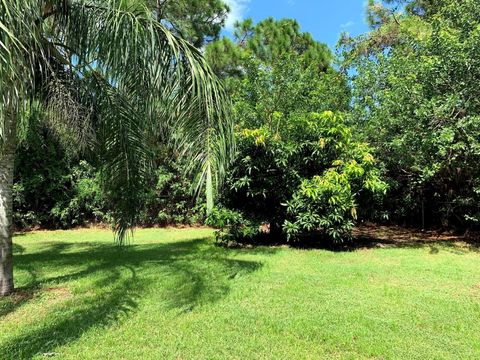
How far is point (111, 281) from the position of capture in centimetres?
565

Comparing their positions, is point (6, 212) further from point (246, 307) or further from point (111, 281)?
point (246, 307)

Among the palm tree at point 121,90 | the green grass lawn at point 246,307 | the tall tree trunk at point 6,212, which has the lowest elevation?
the green grass lawn at point 246,307

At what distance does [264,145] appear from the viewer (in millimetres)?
8039

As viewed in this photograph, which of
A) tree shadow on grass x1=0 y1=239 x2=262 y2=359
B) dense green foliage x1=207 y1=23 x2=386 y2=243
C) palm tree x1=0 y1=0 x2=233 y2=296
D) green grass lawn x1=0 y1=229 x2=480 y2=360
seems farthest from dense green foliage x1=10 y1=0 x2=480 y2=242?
green grass lawn x1=0 y1=229 x2=480 y2=360

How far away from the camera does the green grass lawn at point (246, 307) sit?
337cm

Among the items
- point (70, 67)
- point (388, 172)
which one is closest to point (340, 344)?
point (70, 67)

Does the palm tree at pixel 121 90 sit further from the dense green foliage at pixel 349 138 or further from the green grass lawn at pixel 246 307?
the green grass lawn at pixel 246 307

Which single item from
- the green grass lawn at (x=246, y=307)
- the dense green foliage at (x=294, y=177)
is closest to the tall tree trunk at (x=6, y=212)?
the green grass lawn at (x=246, y=307)

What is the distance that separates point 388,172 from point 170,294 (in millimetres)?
7036

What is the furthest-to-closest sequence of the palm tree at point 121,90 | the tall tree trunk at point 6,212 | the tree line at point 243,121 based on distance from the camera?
the tall tree trunk at point 6,212
the tree line at point 243,121
the palm tree at point 121,90

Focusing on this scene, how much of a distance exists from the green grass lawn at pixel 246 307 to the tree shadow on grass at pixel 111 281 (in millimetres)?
16

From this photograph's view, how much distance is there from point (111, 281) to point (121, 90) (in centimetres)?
273

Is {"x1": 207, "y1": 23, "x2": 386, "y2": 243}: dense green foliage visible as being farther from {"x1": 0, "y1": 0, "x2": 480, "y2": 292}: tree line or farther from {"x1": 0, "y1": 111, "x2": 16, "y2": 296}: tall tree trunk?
{"x1": 0, "y1": 111, "x2": 16, "y2": 296}: tall tree trunk

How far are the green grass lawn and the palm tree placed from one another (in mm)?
1052
